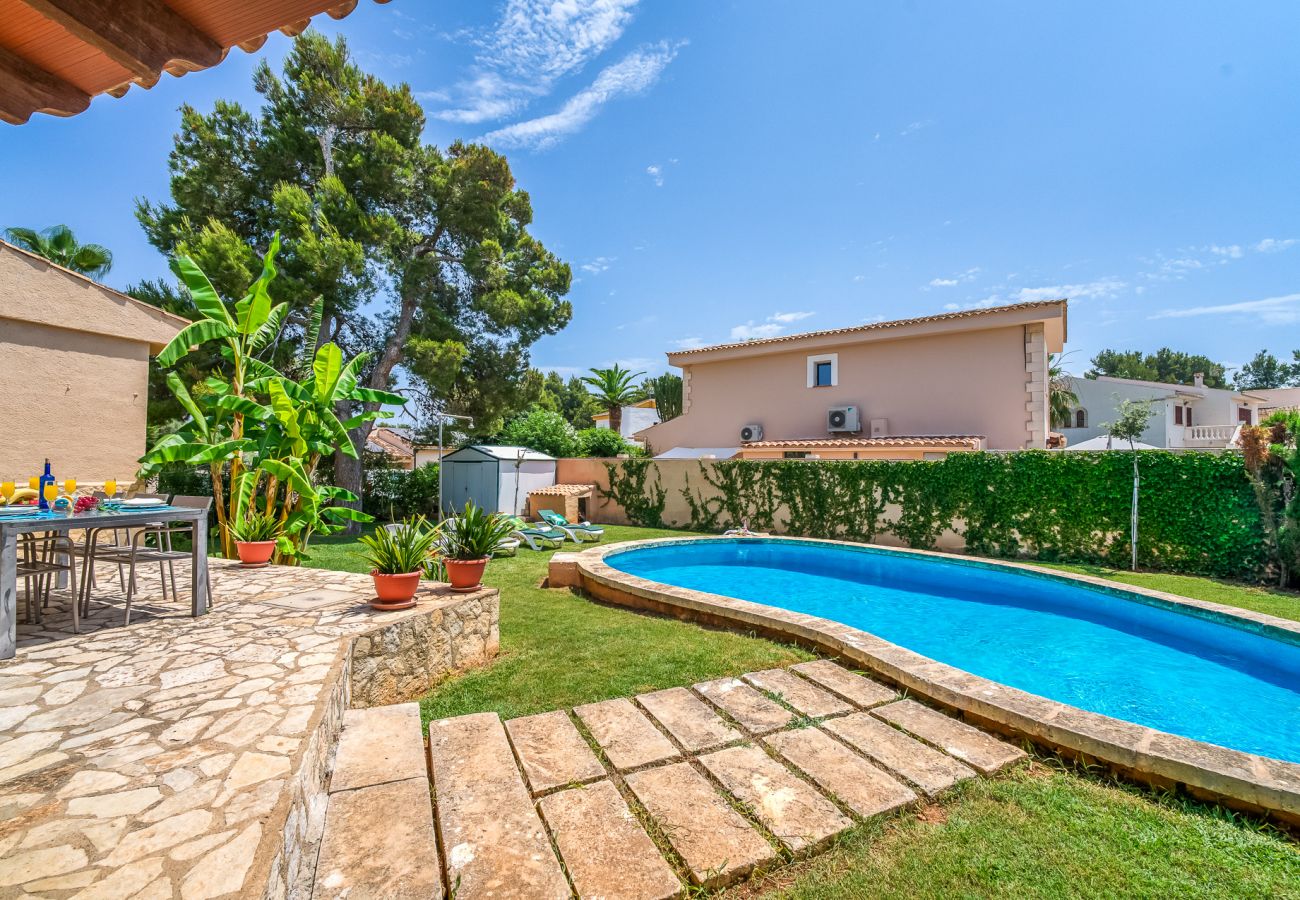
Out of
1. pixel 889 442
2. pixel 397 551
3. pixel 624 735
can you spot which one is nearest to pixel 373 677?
pixel 397 551

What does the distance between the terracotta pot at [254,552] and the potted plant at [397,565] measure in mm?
4024

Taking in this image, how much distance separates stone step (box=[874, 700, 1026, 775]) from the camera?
13.4ft

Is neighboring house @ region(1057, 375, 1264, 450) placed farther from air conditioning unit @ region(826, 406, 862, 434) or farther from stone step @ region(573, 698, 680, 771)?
stone step @ region(573, 698, 680, 771)

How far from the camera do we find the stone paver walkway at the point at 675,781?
9.54 feet

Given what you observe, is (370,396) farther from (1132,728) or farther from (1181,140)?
(1181,140)

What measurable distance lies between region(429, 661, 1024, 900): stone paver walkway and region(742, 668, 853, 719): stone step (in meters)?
0.02

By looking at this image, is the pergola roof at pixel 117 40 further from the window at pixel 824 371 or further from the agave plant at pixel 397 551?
the window at pixel 824 371

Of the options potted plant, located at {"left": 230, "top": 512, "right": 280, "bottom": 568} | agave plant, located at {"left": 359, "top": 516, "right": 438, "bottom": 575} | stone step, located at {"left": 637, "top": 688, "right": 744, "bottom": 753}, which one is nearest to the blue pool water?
stone step, located at {"left": 637, "top": 688, "right": 744, "bottom": 753}

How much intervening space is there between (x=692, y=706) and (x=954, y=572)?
10.5 meters

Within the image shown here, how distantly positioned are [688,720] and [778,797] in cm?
119

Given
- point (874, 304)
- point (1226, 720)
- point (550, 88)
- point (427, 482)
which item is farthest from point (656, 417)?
point (1226, 720)

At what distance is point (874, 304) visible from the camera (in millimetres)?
27297

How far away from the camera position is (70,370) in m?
11.8

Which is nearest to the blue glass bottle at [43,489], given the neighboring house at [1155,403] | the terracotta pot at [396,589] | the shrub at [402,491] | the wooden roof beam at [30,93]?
the terracotta pot at [396,589]
